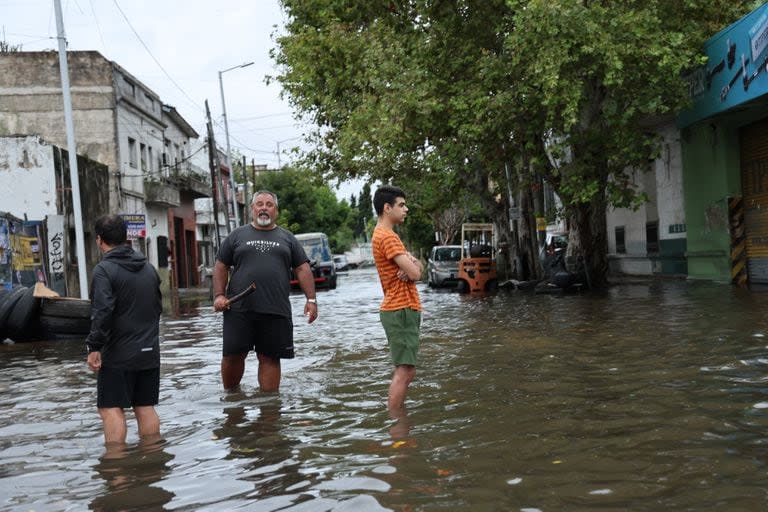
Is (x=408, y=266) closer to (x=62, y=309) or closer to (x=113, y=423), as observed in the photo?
(x=113, y=423)

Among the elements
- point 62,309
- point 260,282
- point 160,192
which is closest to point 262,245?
point 260,282

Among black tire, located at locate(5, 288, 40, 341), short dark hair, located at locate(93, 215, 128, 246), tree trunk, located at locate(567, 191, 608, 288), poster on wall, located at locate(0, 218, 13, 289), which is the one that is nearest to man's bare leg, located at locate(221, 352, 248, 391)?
short dark hair, located at locate(93, 215, 128, 246)

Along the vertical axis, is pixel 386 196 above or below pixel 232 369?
above

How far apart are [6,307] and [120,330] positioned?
10.6 m

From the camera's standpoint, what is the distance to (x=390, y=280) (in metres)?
6.14

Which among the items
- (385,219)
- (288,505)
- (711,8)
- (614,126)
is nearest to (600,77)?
(614,126)

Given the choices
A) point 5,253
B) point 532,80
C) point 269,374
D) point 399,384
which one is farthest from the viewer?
point 5,253

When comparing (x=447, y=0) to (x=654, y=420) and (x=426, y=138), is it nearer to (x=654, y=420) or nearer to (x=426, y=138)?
(x=426, y=138)

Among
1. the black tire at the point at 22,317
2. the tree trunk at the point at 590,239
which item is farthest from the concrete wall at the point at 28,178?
the tree trunk at the point at 590,239

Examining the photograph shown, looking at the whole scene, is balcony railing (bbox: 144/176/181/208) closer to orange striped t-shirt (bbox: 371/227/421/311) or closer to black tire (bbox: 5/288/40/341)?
black tire (bbox: 5/288/40/341)

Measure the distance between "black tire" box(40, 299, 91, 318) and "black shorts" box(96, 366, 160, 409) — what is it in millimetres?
10066

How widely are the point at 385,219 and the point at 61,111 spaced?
30947 mm

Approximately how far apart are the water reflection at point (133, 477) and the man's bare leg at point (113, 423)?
0.07 meters

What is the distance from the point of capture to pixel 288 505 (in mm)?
4312
